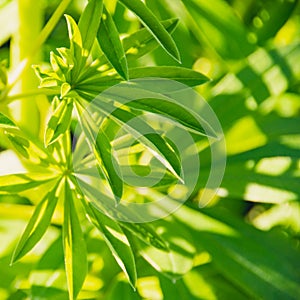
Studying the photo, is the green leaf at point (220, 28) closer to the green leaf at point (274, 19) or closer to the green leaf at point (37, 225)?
the green leaf at point (274, 19)

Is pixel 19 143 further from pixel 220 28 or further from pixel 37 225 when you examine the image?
pixel 220 28

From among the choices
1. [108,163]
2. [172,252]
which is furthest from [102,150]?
[172,252]

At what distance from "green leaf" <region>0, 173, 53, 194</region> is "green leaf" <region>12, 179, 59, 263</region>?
3 cm

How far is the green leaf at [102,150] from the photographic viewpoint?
0.76 m

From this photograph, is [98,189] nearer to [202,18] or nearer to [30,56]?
[30,56]

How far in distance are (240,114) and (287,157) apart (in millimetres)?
117

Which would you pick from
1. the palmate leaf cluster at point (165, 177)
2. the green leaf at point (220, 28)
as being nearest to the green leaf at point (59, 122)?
the palmate leaf cluster at point (165, 177)

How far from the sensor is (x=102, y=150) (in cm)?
78

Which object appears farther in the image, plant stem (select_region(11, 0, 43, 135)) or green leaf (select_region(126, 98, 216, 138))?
plant stem (select_region(11, 0, 43, 135))

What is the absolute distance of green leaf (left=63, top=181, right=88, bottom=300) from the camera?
2.77ft

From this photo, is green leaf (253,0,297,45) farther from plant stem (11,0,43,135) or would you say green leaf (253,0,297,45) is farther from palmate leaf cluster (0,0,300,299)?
plant stem (11,0,43,135)

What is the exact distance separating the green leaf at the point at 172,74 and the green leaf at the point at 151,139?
62 mm

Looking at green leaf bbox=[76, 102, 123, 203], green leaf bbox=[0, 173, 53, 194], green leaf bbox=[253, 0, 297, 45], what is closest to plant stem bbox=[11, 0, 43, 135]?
green leaf bbox=[0, 173, 53, 194]

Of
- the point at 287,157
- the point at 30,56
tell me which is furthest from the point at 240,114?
the point at 30,56
